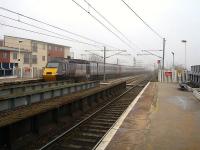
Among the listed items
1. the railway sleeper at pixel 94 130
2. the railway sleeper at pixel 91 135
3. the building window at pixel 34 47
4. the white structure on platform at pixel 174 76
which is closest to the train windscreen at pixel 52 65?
the white structure on platform at pixel 174 76

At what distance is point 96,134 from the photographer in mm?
12180

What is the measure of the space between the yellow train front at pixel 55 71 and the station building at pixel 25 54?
16.2 metres

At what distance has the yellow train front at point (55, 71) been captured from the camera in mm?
31641

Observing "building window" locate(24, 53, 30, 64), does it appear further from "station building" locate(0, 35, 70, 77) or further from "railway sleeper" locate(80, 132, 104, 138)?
"railway sleeper" locate(80, 132, 104, 138)

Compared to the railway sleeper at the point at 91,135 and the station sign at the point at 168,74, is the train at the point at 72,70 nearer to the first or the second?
the station sign at the point at 168,74

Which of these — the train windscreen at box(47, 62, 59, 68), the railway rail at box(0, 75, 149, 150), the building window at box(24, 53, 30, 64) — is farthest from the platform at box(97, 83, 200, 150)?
the building window at box(24, 53, 30, 64)

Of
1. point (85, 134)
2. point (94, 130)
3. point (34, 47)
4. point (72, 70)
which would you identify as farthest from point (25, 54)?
point (85, 134)

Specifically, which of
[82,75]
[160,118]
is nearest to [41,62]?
[82,75]

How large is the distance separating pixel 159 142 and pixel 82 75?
29822 mm

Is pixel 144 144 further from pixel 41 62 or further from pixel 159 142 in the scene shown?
pixel 41 62

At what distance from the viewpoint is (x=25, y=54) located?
204 ft

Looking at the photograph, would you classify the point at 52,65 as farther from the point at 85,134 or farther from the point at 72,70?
the point at 85,134

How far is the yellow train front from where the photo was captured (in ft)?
104

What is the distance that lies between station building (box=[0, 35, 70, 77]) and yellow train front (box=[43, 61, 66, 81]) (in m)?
16.2
